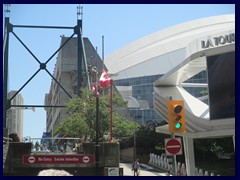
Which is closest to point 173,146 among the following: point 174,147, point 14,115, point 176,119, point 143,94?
point 174,147

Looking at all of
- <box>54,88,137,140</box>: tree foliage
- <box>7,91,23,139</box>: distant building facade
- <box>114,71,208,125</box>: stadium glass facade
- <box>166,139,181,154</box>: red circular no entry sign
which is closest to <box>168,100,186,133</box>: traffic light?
<box>166,139,181,154</box>: red circular no entry sign

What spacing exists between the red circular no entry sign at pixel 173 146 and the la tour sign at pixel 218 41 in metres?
15.6

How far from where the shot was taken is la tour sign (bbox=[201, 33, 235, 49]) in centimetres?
2875

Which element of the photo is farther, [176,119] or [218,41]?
[218,41]

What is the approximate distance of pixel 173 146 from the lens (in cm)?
1466

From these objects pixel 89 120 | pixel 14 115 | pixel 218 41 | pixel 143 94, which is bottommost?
pixel 89 120

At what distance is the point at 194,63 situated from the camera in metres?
32.2

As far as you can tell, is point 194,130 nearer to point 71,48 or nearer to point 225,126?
point 225,126

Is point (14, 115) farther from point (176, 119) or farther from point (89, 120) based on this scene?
point (176, 119)

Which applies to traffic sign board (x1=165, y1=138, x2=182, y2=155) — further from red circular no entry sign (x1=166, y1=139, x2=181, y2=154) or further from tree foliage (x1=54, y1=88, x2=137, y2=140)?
tree foliage (x1=54, y1=88, x2=137, y2=140)

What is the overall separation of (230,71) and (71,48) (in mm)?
62406

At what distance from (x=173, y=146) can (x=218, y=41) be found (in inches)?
657
